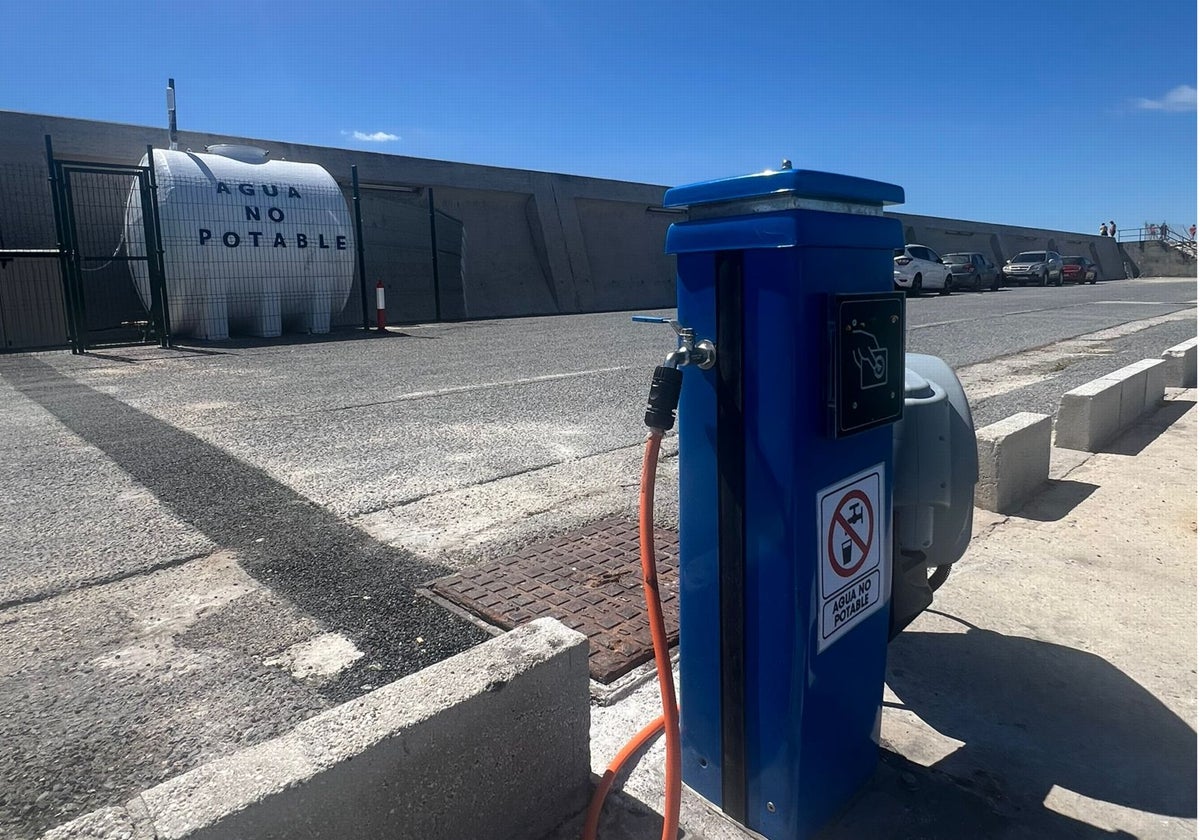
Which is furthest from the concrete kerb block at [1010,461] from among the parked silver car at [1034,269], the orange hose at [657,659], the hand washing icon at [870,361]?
the parked silver car at [1034,269]

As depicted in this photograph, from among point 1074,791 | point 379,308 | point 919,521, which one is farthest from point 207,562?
point 379,308

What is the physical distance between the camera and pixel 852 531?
1.97m

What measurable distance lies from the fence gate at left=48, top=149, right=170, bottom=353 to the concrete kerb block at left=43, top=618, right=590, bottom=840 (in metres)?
12.2

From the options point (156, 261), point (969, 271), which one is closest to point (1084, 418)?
point (156, 261)

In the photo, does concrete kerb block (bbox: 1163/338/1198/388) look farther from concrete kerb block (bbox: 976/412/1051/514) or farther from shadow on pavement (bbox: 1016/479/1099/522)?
concrete kerb block (bbox: 976/412/1051/514)

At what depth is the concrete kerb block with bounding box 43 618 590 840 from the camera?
149 centimetres

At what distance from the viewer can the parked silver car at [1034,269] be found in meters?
34.4

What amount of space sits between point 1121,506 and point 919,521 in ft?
9.20

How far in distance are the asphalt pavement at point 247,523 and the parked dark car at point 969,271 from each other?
20943mm

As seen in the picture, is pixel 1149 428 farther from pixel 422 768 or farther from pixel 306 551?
pixel 422 768

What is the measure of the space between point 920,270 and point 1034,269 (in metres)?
10.7

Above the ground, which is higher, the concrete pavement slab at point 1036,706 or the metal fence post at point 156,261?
the metal fence post at point 156,261

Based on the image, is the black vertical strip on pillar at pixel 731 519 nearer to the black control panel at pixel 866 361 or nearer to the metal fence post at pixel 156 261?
the black control panel at pixel 866 361

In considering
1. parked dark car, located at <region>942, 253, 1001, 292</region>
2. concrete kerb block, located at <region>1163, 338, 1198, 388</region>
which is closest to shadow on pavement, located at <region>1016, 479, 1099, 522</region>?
concrete kerb block, located at <region>1163, 338, 1198, 388</region>
